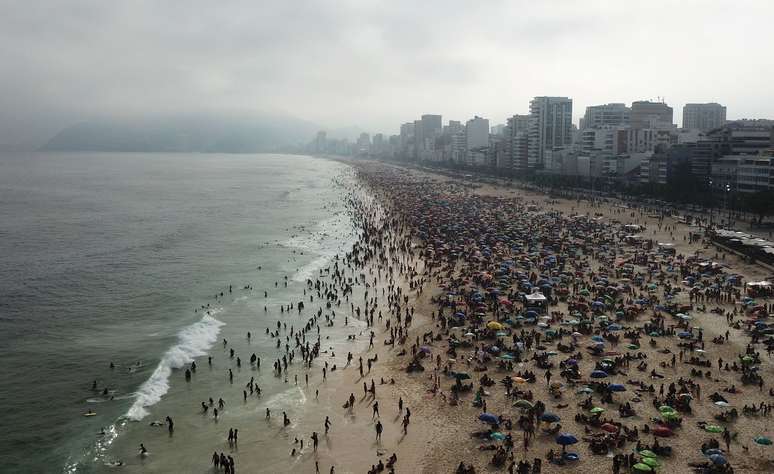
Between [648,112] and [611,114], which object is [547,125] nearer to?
[611,114]

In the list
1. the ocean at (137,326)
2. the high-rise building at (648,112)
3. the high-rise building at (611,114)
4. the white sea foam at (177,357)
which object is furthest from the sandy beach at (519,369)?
the high-rise building at (611,114)

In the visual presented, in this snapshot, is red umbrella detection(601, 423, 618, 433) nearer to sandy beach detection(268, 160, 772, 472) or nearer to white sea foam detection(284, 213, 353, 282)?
sandy beach detection(268, 160, 772, 472)

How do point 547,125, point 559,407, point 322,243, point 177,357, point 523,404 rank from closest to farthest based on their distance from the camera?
point 523,404 < point 559,407 < point 177,357 < point 322,243 < point 547,125

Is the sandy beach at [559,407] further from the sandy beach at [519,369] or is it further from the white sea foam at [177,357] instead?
the white sea foam at [177,357]

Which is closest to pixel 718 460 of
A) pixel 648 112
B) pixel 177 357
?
pixel 177 357

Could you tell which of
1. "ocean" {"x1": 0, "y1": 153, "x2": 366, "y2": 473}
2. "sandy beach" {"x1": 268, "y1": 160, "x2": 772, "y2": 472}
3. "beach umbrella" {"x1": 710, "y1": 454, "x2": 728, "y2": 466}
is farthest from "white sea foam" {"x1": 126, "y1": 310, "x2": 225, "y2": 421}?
"beach umbrella" {"x1": 710, "y1": 454, "x2": 728, "y2": 466}

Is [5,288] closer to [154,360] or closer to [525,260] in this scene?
[154,360]
